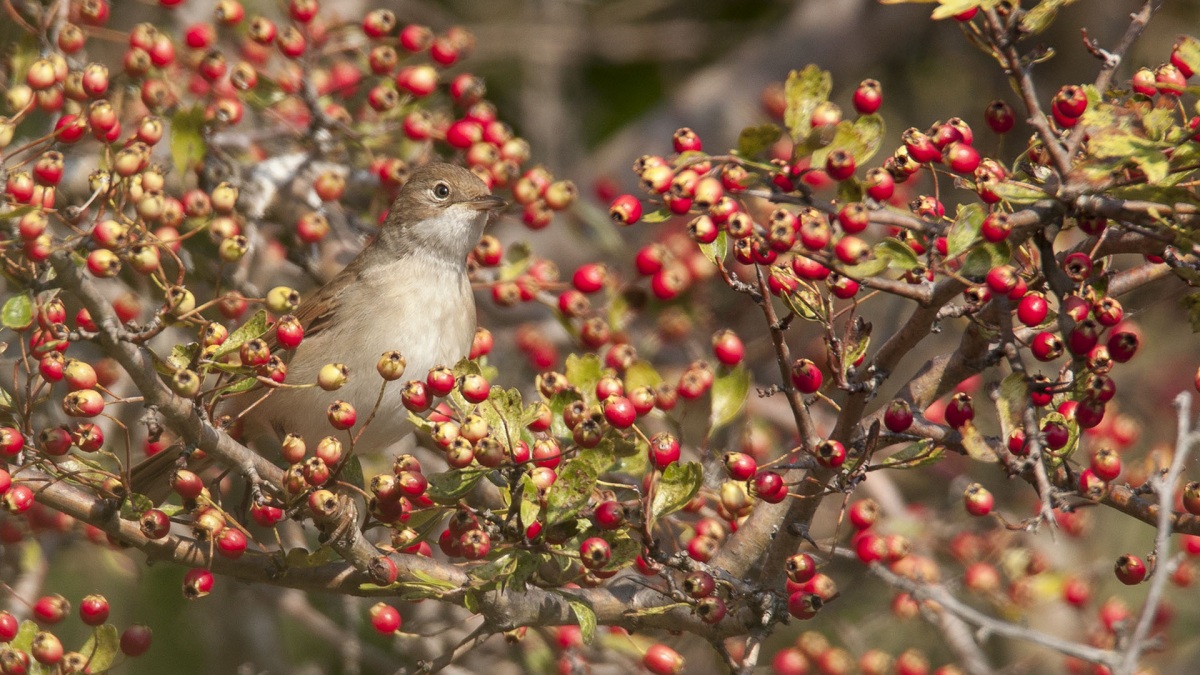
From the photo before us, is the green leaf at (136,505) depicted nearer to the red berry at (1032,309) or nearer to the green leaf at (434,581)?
the green leaf at (434,581)

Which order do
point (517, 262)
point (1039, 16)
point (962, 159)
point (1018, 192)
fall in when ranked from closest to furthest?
point (1018, 192)
point (1039, 16)
point (962, 159)
point (517, 262)

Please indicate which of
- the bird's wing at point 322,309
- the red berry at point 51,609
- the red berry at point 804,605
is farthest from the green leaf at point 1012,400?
the bird's wing at point 322,309

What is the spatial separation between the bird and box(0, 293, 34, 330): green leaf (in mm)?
1799

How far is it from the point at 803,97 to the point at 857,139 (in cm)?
15

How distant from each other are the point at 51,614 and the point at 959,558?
3559mm

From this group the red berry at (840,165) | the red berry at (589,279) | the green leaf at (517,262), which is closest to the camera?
the red berry at (840,165)

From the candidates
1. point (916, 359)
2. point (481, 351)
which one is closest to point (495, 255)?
point (481, 351)

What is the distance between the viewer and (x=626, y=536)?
Result: 3211mm

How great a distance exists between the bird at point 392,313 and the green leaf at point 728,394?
1.47 metres

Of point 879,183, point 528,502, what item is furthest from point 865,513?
point 879,183

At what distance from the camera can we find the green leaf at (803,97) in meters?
2.72

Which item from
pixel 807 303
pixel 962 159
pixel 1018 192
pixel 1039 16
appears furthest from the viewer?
pixel 807 303

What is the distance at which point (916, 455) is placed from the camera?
3115mm

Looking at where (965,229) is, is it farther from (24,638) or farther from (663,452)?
(24,638)
